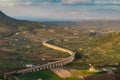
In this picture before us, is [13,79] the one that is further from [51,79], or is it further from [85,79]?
[85,79]

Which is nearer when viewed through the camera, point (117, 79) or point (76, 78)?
point (117, 79)

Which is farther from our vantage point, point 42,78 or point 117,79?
point 42,78

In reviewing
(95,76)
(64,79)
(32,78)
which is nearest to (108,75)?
(95,76)

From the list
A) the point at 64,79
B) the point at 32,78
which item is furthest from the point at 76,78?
the point at 32,78

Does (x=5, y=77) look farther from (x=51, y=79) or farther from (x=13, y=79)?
(x=51, y=79)

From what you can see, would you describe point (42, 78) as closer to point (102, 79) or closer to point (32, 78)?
point (32, 78)

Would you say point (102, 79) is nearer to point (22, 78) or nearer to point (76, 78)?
point (76, 78)

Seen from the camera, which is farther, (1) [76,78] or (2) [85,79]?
(1) [76,78]

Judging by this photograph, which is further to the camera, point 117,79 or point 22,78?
point 22,78
